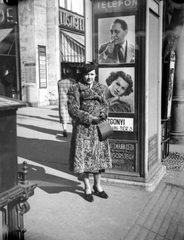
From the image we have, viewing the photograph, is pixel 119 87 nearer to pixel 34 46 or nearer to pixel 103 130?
pixel 103 130

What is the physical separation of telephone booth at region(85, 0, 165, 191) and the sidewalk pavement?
0.94ft

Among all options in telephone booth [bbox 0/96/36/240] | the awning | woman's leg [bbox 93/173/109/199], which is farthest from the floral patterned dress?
the awning

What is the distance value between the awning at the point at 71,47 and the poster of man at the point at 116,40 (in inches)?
548

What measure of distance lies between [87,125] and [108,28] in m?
1.51

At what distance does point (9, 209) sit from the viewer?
3035 mm

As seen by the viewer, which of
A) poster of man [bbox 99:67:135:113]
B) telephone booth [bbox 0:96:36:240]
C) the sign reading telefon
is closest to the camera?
telephone booth [bbox 0:96:36:240]

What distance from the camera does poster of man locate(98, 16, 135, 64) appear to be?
5051mm

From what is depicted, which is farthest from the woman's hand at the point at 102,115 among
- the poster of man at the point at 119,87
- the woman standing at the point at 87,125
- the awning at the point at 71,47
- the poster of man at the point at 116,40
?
the awning at the point at 71,47

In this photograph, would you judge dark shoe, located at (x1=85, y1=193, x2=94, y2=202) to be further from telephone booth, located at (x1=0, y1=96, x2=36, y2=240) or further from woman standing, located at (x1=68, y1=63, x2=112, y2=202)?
telephone booth, located at (x1=0, y1=96, x2=36, y2=240)

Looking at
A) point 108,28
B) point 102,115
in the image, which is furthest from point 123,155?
point 108,28

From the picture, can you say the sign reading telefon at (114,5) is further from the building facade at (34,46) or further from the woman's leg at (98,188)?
the building facade at (34,46)

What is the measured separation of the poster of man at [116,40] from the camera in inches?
199

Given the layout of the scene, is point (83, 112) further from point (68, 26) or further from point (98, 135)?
point (68, 26)

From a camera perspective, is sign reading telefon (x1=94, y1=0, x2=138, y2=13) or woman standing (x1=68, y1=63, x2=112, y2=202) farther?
sign reading telefon (x1=94, y1=0, x2=138, y2=13)
